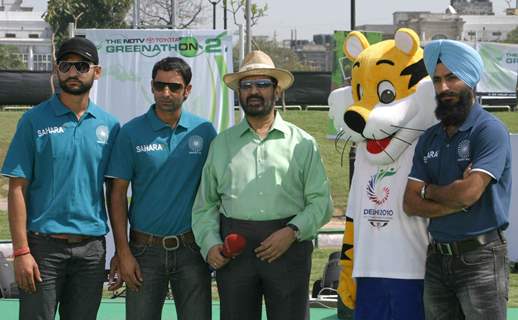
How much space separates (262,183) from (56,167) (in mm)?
1049

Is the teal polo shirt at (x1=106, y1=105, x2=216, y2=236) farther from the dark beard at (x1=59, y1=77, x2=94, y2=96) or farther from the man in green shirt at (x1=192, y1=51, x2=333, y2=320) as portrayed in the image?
the dark beard at (x1=59, y1=77, x2=94, y2=96)

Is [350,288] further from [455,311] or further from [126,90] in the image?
[126,90]

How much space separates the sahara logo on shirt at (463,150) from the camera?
455cm

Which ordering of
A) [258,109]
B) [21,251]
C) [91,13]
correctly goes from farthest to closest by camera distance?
[91,13] < [258,109] < [21,251]

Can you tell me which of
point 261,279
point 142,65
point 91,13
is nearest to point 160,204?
point 261,279

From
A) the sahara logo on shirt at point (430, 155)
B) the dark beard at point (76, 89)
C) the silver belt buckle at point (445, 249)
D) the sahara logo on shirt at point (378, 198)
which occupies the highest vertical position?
the dark beard at point (76, 89)

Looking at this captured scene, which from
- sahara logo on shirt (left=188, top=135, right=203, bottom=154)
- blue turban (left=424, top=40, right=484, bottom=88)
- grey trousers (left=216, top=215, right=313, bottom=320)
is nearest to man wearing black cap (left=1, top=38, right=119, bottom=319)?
sahara logo on shirt (left=188, top=135, right=203, bottom=154)

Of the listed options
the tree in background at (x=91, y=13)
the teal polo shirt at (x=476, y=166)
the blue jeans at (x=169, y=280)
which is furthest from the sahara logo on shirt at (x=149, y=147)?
the tree in background at (x=91, y=13)

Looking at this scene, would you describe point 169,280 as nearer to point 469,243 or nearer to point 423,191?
point 423,191

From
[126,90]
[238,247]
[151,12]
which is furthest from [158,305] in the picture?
[151,12]

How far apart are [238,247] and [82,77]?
1.18 meters

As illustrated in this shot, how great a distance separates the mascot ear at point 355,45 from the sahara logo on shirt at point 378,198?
0.72 metres

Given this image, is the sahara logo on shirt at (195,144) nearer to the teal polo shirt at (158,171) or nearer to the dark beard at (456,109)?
the teal polo shirt at (158,171)

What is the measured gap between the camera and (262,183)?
506 centimetres
